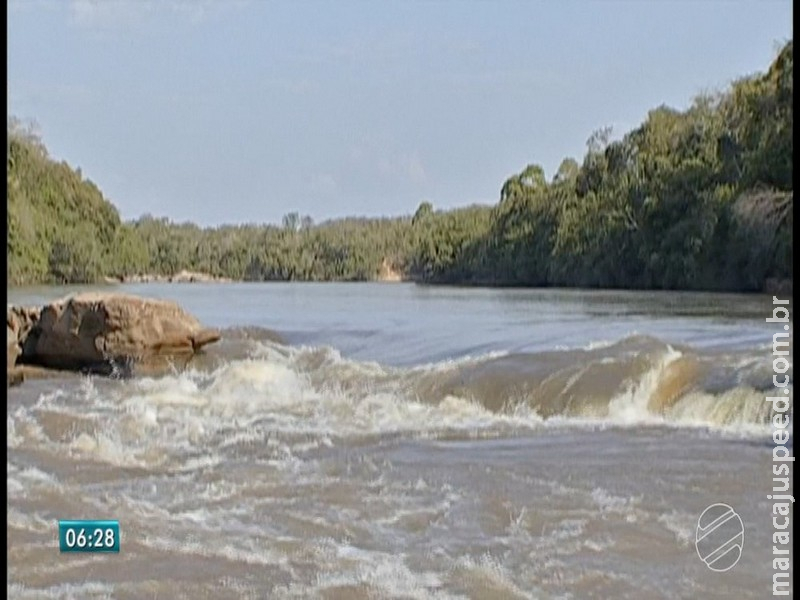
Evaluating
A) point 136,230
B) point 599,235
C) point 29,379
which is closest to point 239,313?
point 29,379

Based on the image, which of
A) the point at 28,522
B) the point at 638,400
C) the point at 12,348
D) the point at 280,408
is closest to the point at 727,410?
the point at 638,400

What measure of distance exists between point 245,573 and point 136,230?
42.9 meters

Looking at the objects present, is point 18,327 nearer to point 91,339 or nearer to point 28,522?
point 91,339

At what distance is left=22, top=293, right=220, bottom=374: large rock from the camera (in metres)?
9.96

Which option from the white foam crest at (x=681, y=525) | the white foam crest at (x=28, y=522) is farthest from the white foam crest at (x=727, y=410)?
the white foam crest at (x=28, y=522)

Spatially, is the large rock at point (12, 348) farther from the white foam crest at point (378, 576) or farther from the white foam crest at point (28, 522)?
the white foam crest at point (378, 576)

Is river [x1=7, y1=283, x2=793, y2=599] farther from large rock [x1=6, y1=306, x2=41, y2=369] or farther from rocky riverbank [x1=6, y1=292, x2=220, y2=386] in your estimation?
large rock [x1=6, y1=306, x2=41, y2=369]

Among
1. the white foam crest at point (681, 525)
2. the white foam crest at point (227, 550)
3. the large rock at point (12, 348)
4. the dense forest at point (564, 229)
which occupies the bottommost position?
the white foam crest at point (227, 550)

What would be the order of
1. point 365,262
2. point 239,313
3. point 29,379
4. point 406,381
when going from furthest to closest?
point 365,262 → point 239,313 → point 29,379 → point 406,381

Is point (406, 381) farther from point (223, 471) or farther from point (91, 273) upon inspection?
point (91, 273)

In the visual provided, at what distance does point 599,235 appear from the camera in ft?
123
